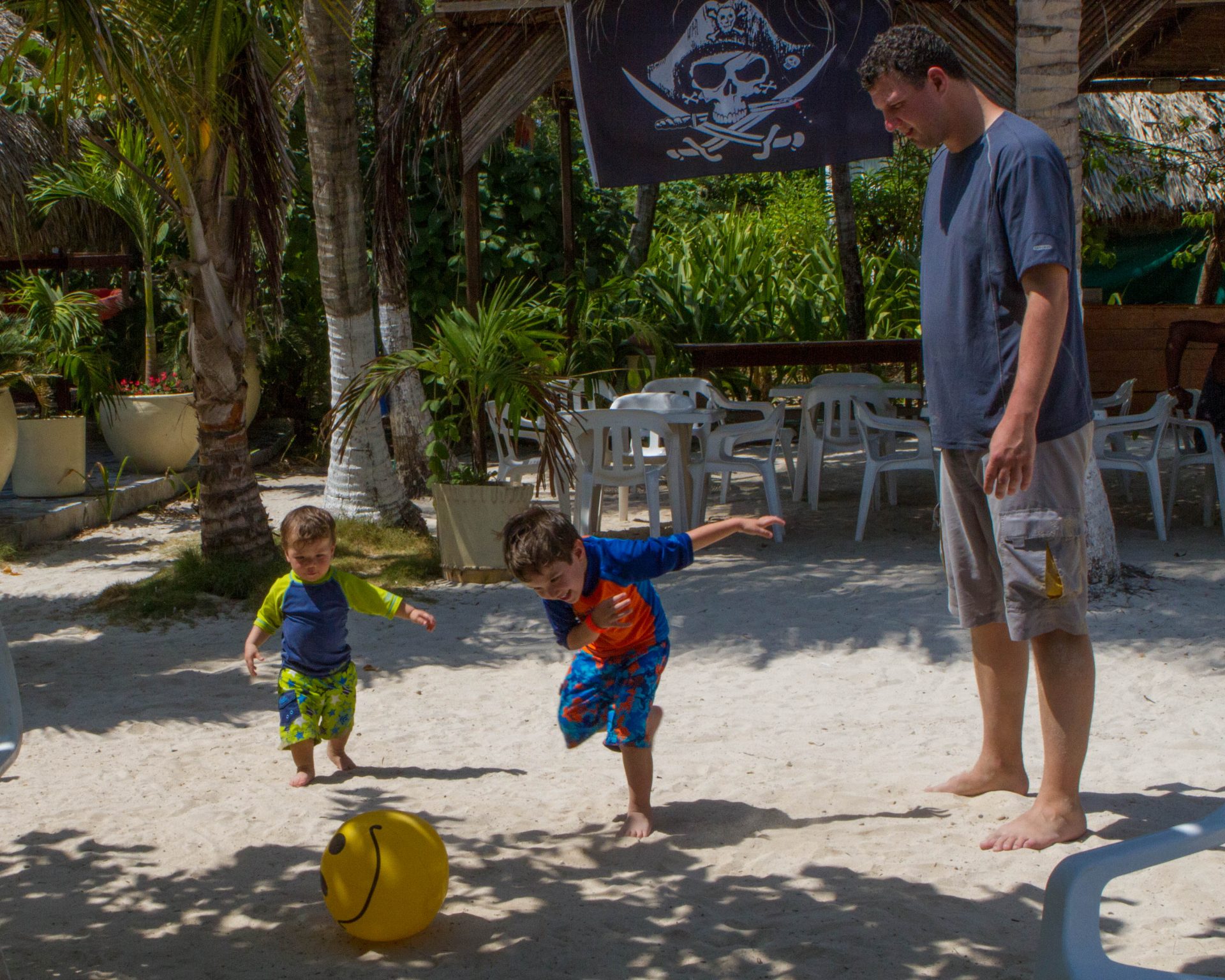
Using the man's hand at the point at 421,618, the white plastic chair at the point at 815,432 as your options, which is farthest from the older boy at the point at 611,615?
the white plastic chair at the point at 815,432

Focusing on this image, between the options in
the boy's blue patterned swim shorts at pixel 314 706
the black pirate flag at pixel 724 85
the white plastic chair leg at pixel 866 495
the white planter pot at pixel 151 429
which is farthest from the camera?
the white planter pot at pixel 151 429

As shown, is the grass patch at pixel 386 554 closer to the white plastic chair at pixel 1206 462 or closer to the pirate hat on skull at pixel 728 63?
the pirate hat on skull at pixel 728 63

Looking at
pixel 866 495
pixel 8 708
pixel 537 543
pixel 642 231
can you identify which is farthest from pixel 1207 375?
pixel 642 231

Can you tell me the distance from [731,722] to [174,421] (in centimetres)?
759

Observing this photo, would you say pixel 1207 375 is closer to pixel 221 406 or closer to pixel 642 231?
pixel 221 406

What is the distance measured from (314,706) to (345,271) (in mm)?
4475

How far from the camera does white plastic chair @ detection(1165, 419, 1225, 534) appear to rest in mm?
7191

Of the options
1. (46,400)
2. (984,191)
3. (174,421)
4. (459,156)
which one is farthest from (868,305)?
(984,191)

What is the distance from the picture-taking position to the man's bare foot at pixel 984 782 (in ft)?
12.2

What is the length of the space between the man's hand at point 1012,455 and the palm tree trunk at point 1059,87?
118 inches

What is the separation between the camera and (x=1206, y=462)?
24.1 ft

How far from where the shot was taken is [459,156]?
11.3 metres

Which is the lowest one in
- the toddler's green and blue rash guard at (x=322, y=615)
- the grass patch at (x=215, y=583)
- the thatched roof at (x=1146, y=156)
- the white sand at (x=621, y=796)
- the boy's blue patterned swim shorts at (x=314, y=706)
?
the white sand at (x=621, y=796)

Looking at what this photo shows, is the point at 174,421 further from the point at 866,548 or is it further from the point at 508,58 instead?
the point at 866,548
